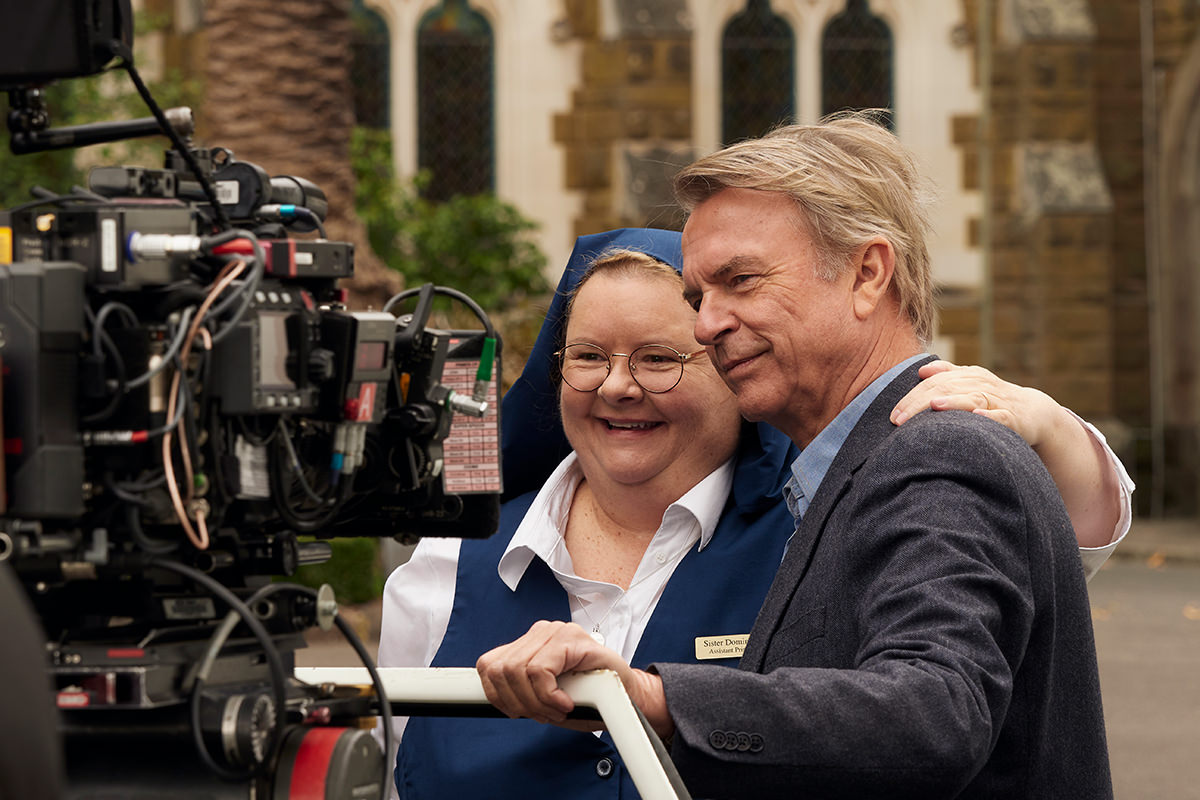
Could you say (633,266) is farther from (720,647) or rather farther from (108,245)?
(108,245)

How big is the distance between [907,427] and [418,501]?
2.19 ft

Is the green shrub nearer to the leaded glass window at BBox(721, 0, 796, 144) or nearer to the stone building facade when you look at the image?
the stone building facade

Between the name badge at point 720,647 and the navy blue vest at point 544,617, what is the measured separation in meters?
0.02

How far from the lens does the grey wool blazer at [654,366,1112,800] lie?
1.88 meters

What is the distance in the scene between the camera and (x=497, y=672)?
6.37ft

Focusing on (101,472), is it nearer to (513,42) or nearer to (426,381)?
(426,381)

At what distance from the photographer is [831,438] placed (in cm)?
245

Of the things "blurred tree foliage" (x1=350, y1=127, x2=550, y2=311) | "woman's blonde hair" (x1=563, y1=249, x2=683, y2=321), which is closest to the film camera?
"woman's blonde hair" (x1=563, y1=249, x2=683, y2=321)

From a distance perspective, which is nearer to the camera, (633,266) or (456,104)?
(633,266)

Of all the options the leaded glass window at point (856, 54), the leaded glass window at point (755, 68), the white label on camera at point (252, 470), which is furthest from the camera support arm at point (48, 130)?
the leaded glass window at point (856, 54)

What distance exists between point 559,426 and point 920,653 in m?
1.53

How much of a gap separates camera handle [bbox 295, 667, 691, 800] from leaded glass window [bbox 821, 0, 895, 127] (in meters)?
17.8

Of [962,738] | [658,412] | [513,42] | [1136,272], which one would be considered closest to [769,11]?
[513,42]

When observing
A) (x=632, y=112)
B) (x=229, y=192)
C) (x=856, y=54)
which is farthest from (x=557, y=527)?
(x=856, y=54)
